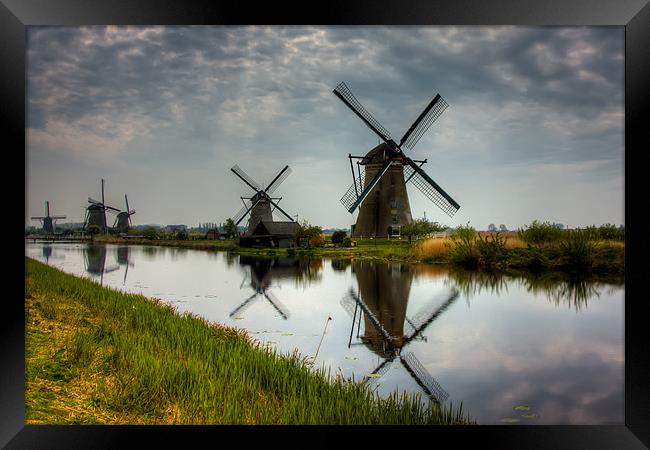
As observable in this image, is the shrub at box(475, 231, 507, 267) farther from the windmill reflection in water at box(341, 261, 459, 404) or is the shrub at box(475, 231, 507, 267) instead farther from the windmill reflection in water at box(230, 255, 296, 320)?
the windmill reflection in water at box(230, 255, 296, 320)

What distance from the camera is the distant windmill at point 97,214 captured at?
36562mm

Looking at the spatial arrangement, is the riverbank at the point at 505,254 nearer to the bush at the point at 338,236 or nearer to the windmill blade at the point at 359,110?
the bush at the point at 338,236

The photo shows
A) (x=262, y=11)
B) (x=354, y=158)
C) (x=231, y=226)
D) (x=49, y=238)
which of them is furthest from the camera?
(x=49, y=238)

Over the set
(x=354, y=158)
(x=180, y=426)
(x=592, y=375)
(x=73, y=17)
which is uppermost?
(x=354, y=158)

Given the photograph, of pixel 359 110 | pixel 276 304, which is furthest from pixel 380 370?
pixel 359 110

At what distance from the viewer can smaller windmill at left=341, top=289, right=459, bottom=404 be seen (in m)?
4.46

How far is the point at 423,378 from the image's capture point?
4.65m

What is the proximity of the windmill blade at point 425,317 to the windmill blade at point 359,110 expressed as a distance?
11.4m

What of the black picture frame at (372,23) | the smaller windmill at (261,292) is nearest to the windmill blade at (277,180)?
the smaller windmill at (261,292)

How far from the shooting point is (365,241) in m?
21.5

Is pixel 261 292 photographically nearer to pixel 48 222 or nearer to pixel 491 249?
pixel 491 249
